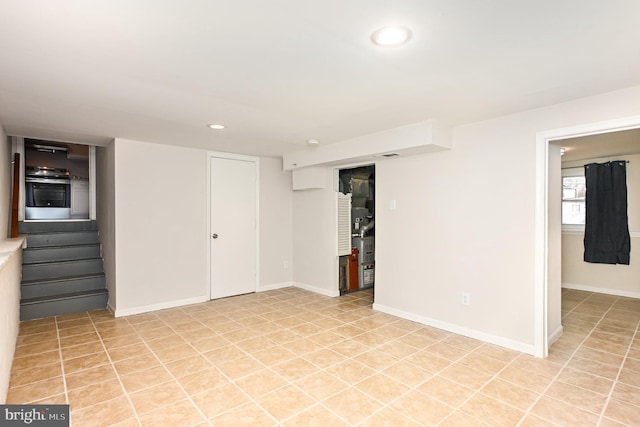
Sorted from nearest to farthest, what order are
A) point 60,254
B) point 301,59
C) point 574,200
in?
point 301,59
point 60,254
point 574,200

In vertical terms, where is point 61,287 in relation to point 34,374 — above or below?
above

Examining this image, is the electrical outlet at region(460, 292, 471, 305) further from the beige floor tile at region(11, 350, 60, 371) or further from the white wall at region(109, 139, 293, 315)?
the beige floor tile at region(11, 350, 60, 371)

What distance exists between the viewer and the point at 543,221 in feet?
9.57

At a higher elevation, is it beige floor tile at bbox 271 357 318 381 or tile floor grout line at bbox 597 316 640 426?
tile floor grout line at bbox 597 316 640 426

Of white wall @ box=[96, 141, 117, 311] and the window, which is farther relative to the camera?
the window

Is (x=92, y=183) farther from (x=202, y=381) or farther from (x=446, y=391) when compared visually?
(x=446, y=391)

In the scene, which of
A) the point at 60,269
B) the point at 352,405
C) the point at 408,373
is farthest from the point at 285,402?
the point at 60,269

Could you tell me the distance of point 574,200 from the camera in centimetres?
549

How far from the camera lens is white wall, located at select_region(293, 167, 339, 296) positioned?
16.5ft

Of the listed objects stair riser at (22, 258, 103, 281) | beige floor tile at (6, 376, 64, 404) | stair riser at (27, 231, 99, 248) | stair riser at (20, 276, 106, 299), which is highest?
stair riser at (27, 231, 99, 248)

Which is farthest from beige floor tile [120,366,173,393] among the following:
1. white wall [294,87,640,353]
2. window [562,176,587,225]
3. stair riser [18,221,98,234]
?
window [562,176,587,225]

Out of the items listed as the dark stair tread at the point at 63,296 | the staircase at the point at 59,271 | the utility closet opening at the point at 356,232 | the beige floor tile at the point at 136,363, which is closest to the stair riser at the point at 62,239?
the staircase at the point at 59,271

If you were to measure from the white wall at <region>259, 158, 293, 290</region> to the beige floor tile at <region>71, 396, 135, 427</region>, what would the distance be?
3.16 m

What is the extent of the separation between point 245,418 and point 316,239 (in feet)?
11.0
